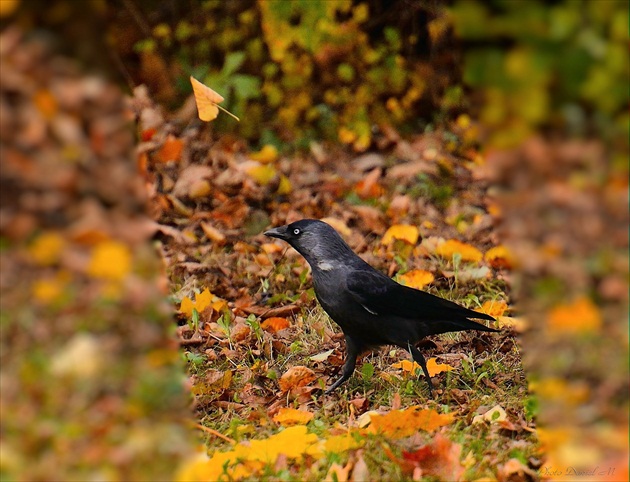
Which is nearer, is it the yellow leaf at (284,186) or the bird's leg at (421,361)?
the bird's leg at (421,361)

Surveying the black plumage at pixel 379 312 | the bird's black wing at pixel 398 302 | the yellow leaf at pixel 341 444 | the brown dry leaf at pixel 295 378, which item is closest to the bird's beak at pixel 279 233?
the black plumage at pixel 379 312

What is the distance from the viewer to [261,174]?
7.43 meters

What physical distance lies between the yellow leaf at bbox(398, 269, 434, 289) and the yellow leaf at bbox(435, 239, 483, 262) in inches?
17.1

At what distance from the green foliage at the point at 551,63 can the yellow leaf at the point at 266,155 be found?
6081 millimetres

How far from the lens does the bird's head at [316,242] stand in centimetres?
443

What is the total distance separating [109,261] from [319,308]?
3.20 m

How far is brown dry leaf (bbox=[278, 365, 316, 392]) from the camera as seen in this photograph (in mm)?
4152

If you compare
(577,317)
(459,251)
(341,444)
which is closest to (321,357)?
(341,444)

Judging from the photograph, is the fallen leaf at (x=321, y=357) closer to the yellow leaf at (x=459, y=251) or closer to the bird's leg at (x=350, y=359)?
the bird's leg at (x=350, y=359)

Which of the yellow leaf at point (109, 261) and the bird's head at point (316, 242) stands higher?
the yellow leaf at point (109, 261)

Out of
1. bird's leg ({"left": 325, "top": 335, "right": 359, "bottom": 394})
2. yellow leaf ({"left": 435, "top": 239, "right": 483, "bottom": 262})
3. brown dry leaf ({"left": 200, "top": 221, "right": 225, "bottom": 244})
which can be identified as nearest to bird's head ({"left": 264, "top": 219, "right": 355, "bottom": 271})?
bird's leg ({"left": 325, "top": 335, "right": 359, "bottom": 394})

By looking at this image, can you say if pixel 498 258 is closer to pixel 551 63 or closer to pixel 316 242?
pixel 316 242

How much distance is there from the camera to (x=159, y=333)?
204 centimetres

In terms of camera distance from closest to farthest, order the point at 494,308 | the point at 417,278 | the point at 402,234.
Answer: the point at 494,308 < the point at 417,278 < the point at 402,234
